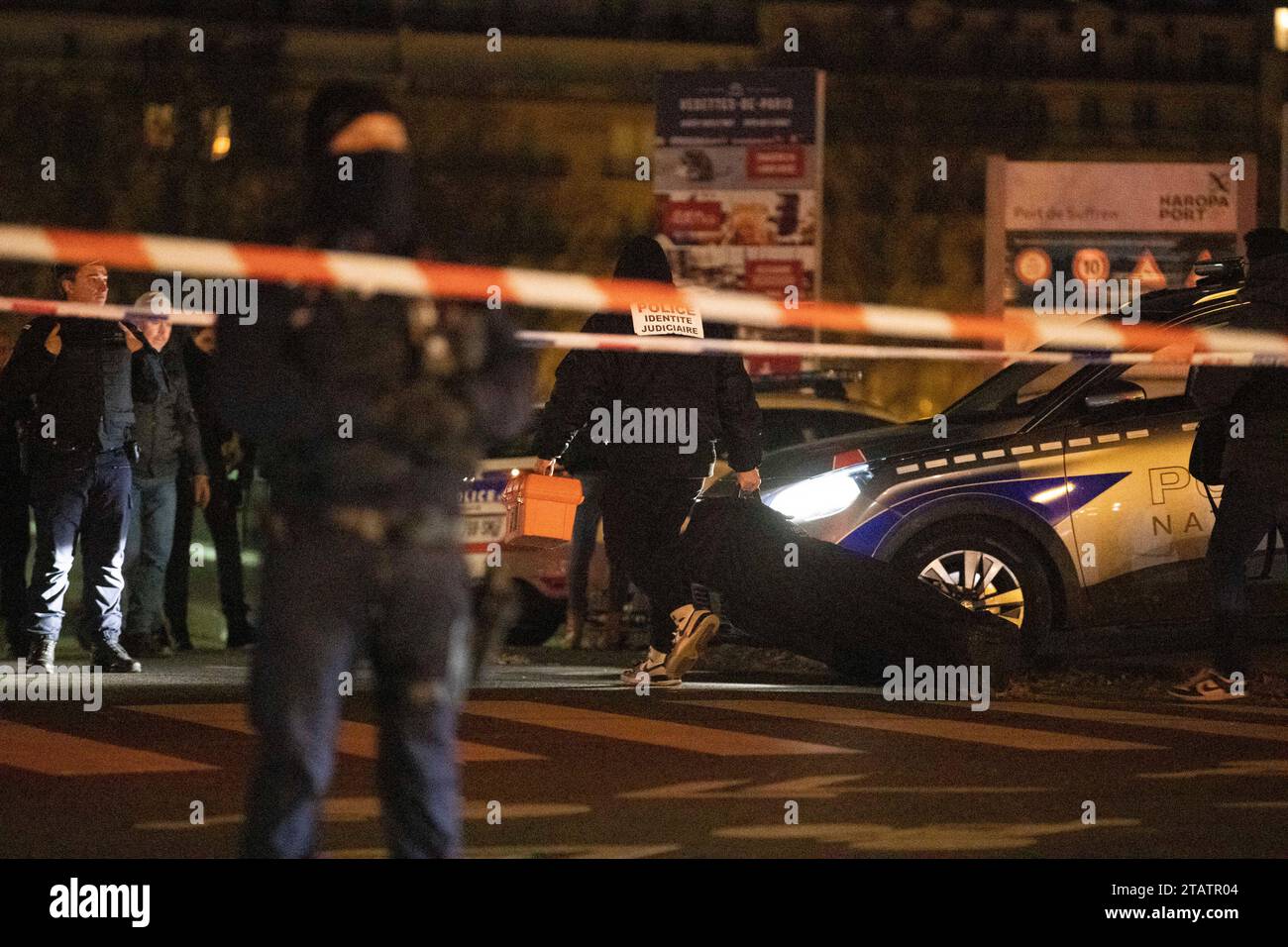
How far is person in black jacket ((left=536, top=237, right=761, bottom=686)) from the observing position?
10719 millimetres

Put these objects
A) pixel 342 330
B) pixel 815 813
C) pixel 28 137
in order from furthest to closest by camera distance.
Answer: pixel 28 137, pixel 815 813, pixel 342 330

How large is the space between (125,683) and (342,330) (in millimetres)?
6578

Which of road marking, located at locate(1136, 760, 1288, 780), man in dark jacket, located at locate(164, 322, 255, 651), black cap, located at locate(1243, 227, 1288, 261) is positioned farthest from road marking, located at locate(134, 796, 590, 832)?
man in dark jacket, located at locate(164, 322, 255, 651)

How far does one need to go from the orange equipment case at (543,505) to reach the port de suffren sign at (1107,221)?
40.8ft

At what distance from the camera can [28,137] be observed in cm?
7044

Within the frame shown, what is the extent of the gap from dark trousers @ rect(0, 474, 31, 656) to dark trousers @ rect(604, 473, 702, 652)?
405 centimetres

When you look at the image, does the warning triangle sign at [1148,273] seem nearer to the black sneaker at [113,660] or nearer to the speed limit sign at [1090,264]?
the speed limit sign at [1090,264]

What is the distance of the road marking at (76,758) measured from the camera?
8391 millimetres

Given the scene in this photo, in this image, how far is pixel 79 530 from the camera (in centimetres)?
1175

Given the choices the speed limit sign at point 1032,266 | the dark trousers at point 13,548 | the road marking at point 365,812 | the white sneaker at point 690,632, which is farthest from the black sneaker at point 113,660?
the speed limit sign at point 1032,266

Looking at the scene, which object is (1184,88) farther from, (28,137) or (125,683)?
(125,683)

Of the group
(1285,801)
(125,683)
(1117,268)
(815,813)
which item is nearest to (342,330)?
(815,813)

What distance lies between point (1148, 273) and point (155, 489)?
499 inches

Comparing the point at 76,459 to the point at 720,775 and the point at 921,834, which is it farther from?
the point at 921,834
